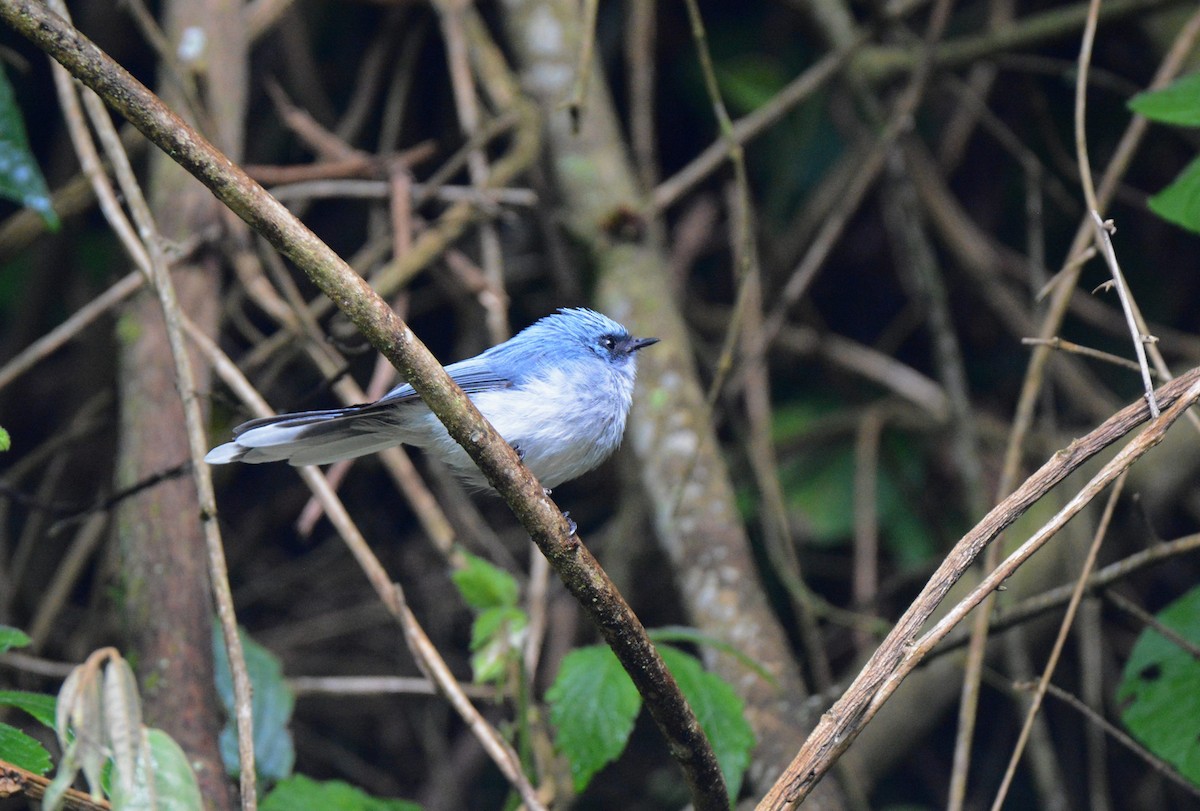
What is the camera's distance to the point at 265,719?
3.17 meters

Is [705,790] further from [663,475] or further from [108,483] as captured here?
[108,483]

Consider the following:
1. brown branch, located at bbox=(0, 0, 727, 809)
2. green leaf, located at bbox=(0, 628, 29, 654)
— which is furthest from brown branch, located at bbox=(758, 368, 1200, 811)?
green leaf, located at bbox=(0, 628, 29, 654)

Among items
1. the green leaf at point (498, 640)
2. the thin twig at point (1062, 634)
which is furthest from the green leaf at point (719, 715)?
the thin twig at point (1062, 634)

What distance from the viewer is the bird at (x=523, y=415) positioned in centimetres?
289

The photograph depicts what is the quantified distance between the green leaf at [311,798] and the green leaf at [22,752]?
843 mm

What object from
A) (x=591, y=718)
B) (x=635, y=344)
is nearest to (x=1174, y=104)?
(x=635, y=344)

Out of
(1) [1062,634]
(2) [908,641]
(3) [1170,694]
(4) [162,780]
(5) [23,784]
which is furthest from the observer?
(3) [1170,694]

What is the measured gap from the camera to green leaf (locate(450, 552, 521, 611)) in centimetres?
289

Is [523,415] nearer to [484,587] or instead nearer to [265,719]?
[484,587]

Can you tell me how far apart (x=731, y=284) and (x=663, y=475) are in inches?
81.1

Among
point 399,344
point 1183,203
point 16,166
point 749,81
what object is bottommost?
point 1183,203

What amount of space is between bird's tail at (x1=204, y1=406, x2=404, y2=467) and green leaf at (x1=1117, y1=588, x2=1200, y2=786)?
213 cm

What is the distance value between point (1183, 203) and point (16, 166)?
3.13m

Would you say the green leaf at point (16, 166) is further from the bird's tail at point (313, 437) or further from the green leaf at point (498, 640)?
the green leaf at point (498, 640)
